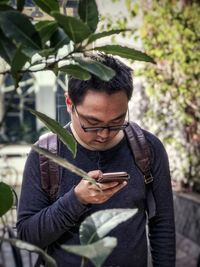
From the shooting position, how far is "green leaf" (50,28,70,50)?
85cm

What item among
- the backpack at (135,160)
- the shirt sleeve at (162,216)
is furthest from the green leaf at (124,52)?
the shirt sleeve at (162,216)

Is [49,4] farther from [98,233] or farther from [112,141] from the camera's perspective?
[112,141]

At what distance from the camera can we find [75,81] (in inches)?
76.0

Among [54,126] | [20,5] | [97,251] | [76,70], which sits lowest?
[97,251]

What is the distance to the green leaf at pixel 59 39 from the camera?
0.85 m

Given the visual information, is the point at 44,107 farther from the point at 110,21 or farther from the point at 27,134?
the point at 110,21

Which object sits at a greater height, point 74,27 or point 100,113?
point 74,27

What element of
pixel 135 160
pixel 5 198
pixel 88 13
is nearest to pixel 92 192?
pixel 135 160

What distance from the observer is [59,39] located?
0.86 meters

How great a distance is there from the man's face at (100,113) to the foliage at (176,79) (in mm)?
4014

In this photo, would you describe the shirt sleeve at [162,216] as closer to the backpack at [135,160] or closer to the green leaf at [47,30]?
the backpack at [135,160]

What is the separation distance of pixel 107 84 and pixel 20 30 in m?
1.06

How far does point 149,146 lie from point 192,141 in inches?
158

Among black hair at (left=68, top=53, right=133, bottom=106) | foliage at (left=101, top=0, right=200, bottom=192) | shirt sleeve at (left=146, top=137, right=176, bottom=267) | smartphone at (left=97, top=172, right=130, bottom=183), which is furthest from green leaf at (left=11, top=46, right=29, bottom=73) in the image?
foliage at (left=101, top=0, right=200, bottom=192)
